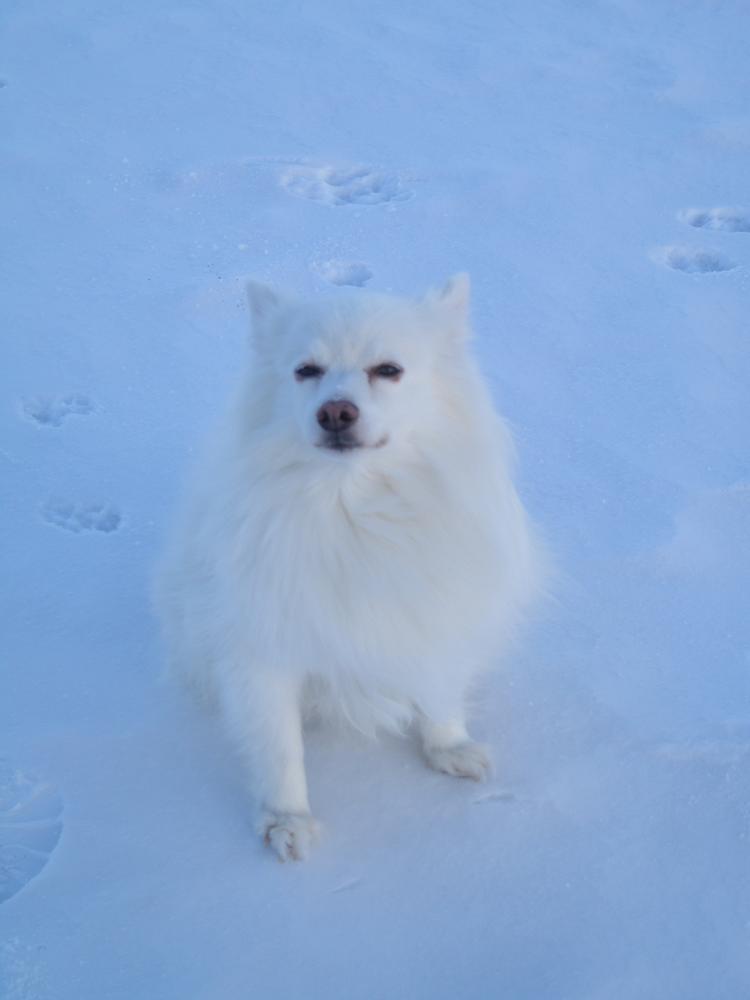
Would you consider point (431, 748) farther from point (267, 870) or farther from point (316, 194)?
point (316, 194)

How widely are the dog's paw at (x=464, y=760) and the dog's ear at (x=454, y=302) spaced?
1253 millimetres

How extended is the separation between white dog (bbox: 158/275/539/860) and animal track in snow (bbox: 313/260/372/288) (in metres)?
2.50

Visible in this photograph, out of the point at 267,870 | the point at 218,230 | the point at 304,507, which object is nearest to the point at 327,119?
the point at 218,230

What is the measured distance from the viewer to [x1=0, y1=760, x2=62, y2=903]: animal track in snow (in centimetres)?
255

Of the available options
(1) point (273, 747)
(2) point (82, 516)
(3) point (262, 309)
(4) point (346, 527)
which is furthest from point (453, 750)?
(2) point (82, 516)

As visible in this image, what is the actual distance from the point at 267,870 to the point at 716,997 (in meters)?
1.17

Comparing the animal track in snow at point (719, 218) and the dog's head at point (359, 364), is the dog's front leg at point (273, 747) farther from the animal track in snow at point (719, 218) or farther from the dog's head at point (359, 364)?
the animal track in snow at point (719, 218)

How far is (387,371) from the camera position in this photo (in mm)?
2533

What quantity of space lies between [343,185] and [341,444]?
13.3 ft

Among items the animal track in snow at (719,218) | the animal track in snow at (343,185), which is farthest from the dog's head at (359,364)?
the animal track in snow at (719,218)

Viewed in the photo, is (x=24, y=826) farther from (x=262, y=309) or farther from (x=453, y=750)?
(x=262, y=309)

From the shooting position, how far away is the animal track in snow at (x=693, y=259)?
5305 millimetres

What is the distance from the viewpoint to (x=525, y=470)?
13.4 ft

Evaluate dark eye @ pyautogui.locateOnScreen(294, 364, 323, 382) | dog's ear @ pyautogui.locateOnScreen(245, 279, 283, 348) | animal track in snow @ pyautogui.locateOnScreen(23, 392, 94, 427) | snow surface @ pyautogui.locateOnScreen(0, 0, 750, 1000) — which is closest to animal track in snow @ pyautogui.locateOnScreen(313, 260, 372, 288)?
snow surface @ pyautogui.locateOnScreen(0, 0, 750, 1000)
